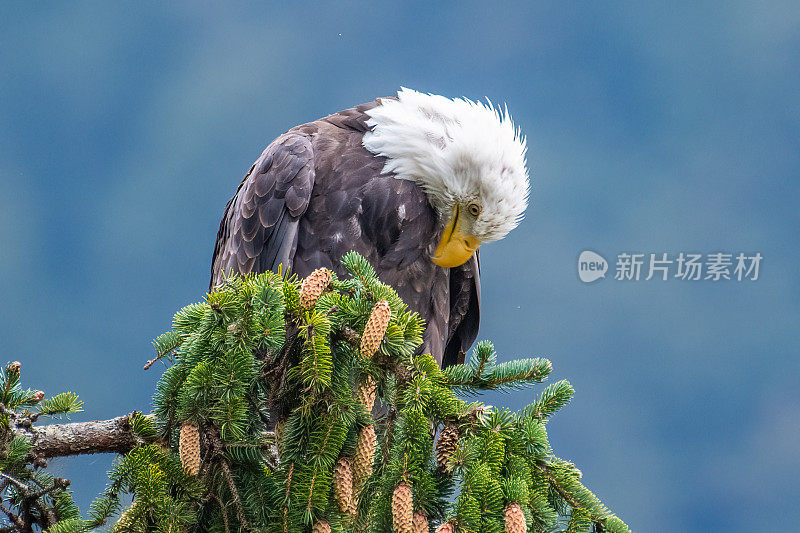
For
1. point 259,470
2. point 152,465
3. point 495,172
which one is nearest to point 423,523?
point 259,470

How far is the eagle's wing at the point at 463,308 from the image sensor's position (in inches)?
146

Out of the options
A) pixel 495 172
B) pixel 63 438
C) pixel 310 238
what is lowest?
pixel 63 438

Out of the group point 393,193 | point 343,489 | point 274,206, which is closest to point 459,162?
point 393,193

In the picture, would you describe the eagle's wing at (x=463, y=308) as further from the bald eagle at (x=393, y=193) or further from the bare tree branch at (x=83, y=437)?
the bare tree branch at (x=83, y=437)

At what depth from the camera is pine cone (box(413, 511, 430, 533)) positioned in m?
1.50

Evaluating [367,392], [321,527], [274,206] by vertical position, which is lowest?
[321,527]

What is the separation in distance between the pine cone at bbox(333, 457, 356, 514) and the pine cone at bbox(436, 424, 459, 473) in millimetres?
181

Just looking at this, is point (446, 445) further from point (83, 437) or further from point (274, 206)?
point (274, 206)

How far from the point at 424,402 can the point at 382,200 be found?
1.63 m

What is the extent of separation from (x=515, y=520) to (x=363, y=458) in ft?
1.04

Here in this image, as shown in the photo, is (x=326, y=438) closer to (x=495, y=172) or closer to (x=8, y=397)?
(x=8, y=397)

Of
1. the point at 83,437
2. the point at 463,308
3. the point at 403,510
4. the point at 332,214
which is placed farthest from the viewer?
the point at 463,308

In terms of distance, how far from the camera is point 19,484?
184 centimetres

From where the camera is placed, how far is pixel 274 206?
3.15 meters
